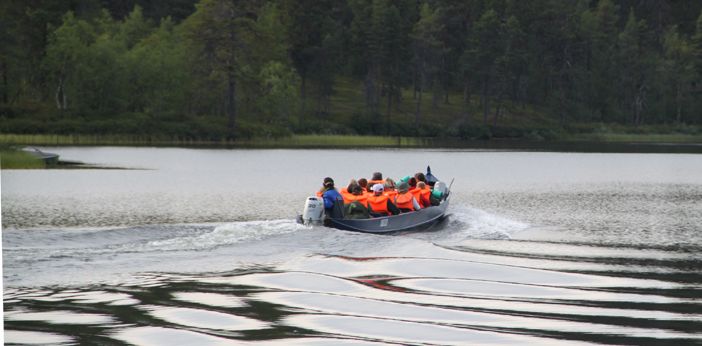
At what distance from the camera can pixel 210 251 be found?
92.1ft

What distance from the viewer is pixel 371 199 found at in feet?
114

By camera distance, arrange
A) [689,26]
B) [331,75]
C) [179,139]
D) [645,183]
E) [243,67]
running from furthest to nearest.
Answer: [689,26], [331,75], [243,67], [179,139], [645,183]

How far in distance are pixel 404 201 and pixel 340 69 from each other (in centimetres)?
12826

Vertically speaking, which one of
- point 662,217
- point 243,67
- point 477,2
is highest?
point 477,2

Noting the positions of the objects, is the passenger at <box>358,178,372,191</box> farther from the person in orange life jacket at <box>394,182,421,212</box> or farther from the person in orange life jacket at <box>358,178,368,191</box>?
the person in orange life jacket at <box>394,182,421,212</box>

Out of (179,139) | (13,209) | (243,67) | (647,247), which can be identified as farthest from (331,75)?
(647,247)

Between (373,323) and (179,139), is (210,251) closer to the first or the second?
(373,323)

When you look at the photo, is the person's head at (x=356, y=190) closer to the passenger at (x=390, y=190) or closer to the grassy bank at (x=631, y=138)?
the passenger at (x=390, y=190)

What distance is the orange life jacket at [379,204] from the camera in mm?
34469

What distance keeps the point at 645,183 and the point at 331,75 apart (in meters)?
89.4

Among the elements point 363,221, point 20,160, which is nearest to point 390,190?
point 363,221

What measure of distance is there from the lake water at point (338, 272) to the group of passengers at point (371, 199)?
1.28 meters

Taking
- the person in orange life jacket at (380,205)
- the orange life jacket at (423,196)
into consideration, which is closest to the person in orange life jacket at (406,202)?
the person in orange life jacket at (380,205)

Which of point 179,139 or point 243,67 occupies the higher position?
point 243,67
